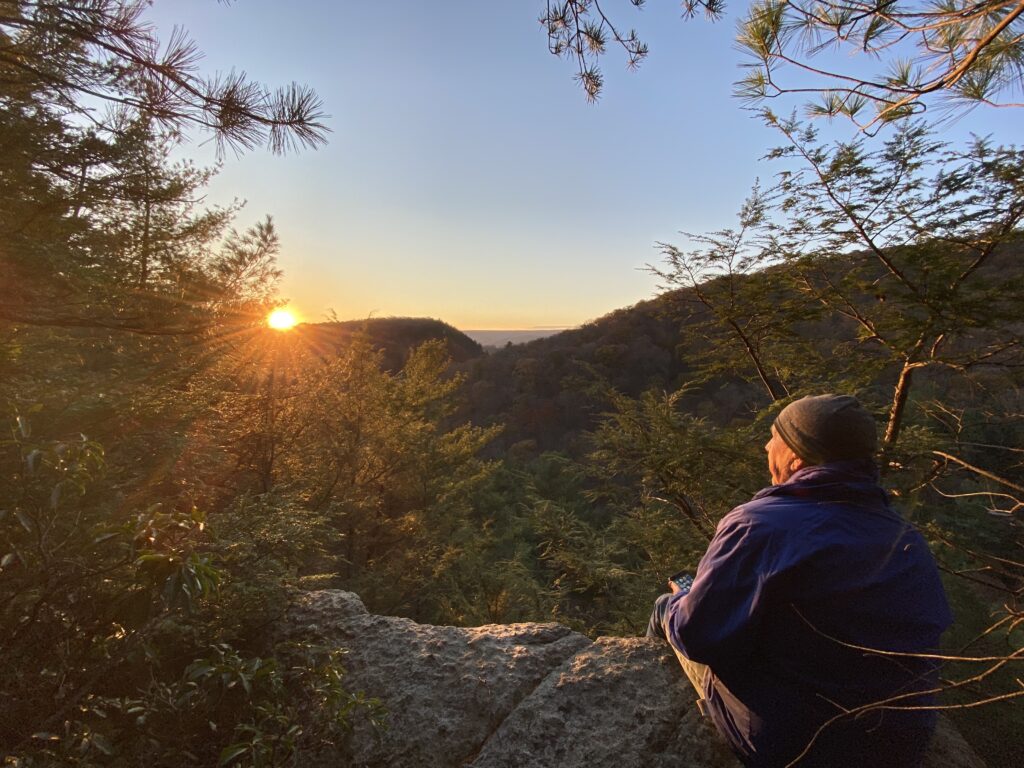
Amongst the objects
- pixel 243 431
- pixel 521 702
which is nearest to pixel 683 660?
pixel 521 702

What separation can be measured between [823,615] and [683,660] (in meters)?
0.81

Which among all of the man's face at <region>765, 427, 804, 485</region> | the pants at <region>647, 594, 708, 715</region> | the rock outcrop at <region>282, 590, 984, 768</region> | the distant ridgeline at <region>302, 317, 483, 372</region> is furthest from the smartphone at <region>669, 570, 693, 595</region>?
the distant ridgeline at <region>302, 317, 483, 372</region>

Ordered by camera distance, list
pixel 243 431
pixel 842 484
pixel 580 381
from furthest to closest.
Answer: pixel 243 431
pixel 580 381
pixel 842 484

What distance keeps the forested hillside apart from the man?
0.27 meters

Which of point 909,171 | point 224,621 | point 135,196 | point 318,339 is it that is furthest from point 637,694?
point 318,339

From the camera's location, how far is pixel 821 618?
135 centimetres

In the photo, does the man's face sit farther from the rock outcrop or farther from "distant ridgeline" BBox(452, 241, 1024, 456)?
"distant ridgeline" BBox(452, 241, 1024, 456)

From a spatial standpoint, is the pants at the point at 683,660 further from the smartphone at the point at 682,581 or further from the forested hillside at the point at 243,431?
the forested hillside at the point at 243,431

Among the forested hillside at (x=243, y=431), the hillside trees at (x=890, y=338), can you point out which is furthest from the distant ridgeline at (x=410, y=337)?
the hillside trees at (x=890, y=338)

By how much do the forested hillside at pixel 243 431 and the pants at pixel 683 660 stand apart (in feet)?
2.77

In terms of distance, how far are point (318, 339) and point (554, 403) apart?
58.5 ft

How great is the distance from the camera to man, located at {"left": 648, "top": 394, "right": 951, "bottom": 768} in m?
1.34

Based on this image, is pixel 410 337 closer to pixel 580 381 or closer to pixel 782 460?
pixel 580 381

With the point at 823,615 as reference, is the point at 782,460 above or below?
above
